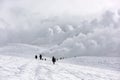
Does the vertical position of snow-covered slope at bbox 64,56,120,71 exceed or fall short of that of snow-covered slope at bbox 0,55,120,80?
it exceeds it

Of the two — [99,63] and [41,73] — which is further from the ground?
[99,63]

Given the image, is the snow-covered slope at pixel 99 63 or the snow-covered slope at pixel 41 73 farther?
the snow-covered slope at pixel 99 63

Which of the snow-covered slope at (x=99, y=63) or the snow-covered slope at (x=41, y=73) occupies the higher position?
the snow-covered slope at (x=99, y=63)

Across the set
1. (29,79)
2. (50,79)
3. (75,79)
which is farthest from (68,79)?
(29,79)

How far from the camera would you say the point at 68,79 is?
19.5m

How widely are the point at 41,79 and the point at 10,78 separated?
8.46 feet

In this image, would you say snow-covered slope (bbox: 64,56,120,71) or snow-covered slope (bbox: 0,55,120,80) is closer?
snow-covered slope (bbox: 0,55,120,80)

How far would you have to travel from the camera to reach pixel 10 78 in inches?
661

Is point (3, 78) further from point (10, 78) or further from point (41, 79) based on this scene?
point (41, 79)

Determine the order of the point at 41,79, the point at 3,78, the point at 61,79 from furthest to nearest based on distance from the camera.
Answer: the point at 61,79, the point at 41,79, the point at 3,78

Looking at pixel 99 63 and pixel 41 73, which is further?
pixel 99 63

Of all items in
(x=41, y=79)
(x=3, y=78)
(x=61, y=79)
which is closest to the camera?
(x=3, y=78)

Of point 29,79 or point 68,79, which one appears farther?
point 68,79

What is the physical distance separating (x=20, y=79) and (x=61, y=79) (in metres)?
4.05
